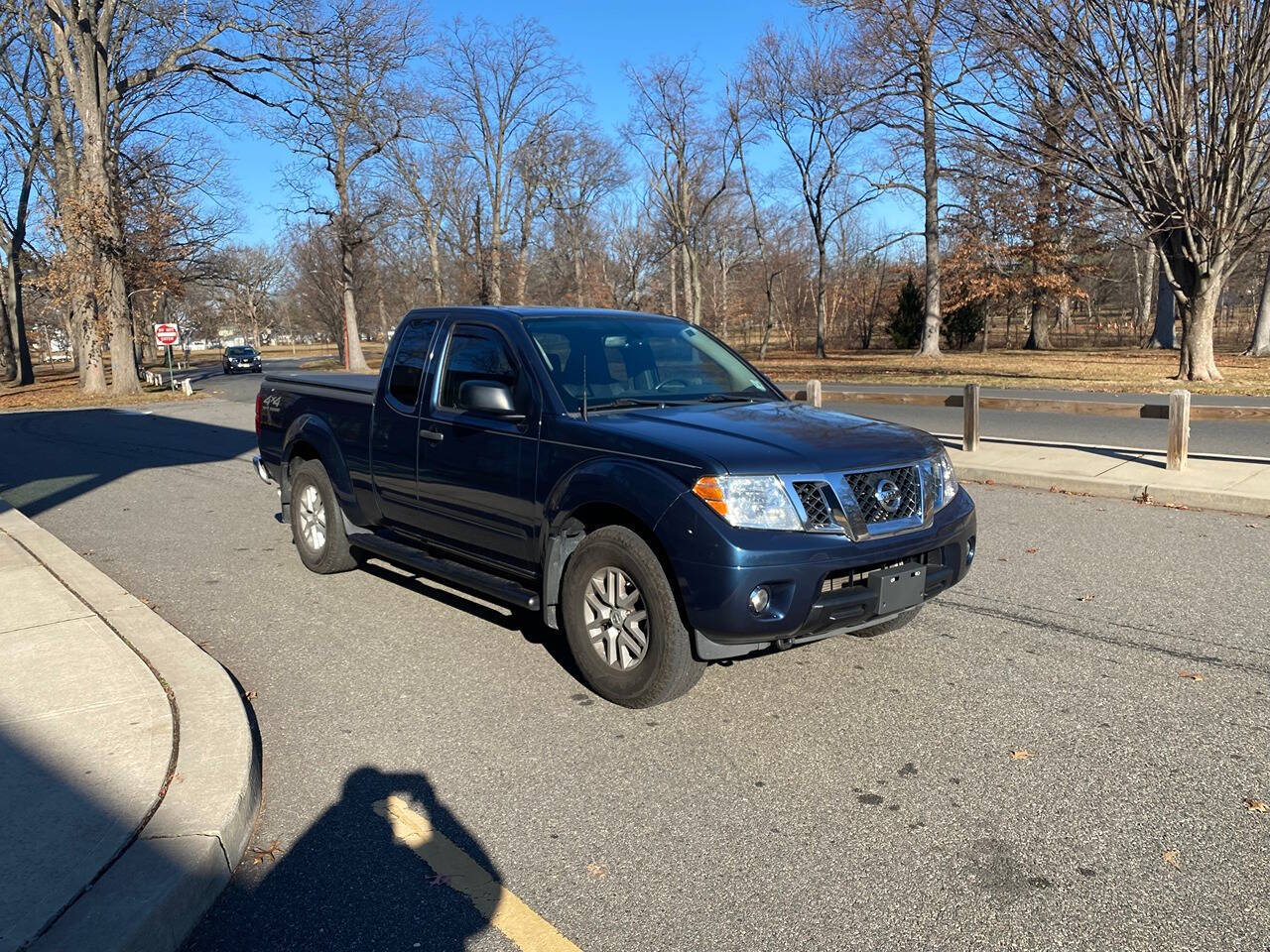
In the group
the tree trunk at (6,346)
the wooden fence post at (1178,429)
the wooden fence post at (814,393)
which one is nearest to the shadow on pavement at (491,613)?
the wooden fence post at (814,393)

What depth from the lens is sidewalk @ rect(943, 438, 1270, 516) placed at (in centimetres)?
886

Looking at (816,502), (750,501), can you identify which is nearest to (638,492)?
(750,501)

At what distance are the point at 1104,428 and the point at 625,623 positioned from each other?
40.3ft

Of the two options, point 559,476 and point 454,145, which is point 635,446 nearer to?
point 559,476

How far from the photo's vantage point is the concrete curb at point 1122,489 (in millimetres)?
8617

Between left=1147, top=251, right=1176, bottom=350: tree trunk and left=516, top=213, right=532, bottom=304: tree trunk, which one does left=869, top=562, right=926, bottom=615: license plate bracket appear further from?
left=516, top=213, right=532, bottom=304: tree trunk

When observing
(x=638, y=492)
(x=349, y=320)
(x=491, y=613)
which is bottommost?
(x=491, y=613)

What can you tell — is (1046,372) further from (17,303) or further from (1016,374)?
(17,303)

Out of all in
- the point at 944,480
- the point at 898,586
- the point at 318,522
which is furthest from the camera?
the point at 318,522

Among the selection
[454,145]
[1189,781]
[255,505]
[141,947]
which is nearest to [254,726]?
[141,947]

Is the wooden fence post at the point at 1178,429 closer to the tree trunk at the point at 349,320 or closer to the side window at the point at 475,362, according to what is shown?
A: the side window at the point at 475,362

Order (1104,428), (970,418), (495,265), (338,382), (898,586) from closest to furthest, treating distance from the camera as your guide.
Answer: (898,586), (338,382), (970,418), (1104,428), (495,265)

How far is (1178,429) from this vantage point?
9.86m

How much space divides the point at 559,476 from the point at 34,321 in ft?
285
